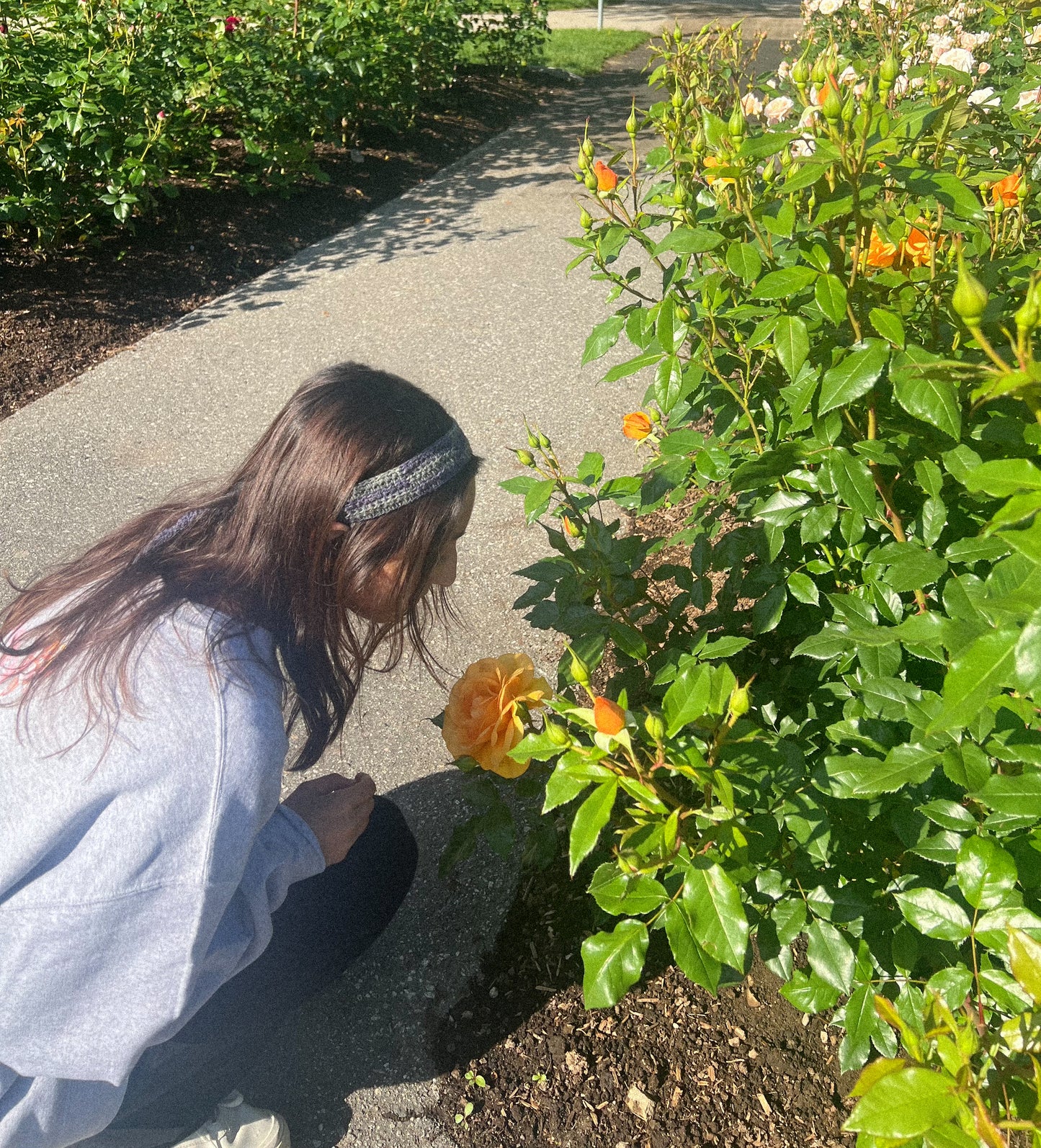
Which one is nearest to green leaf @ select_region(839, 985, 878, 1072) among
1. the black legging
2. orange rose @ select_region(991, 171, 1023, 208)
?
the black legging

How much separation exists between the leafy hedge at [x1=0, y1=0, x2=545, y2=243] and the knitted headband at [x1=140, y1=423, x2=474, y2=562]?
12.9 ft

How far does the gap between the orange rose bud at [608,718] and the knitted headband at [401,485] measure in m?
→ 0.68

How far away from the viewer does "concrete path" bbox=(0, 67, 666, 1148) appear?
197cm

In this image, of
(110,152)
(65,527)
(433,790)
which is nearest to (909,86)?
(433,790)

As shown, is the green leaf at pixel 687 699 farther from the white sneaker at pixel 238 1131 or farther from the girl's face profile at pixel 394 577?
the white sneaker at pixel 238 1131

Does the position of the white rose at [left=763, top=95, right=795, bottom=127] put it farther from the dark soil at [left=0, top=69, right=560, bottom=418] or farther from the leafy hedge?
the leafy hedge

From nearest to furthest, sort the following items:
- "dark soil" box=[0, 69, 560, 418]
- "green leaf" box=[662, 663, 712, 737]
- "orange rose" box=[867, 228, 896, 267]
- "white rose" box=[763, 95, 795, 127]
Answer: "green leaf" box=[662, 663, 712, 737] → "orange rose" box=[867, 228, 896, 267] → "white rose" box=[763, 95, 795, 127] → "dark soil" box=[0, 69, 560, 418]

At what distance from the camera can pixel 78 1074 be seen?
1.43 meters

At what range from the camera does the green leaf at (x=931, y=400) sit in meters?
1.09

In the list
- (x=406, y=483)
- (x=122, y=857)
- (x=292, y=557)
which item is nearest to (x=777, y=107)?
(x=406, y=483)

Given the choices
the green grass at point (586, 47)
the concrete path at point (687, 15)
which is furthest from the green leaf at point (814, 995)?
the concrete path at point (687, 15)

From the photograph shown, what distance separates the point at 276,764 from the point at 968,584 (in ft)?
3.15

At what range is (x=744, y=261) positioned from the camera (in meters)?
1.28

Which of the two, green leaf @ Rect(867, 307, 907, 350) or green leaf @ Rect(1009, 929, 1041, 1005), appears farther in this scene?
green leaf @ Rect(867, 307, 907, 350)
